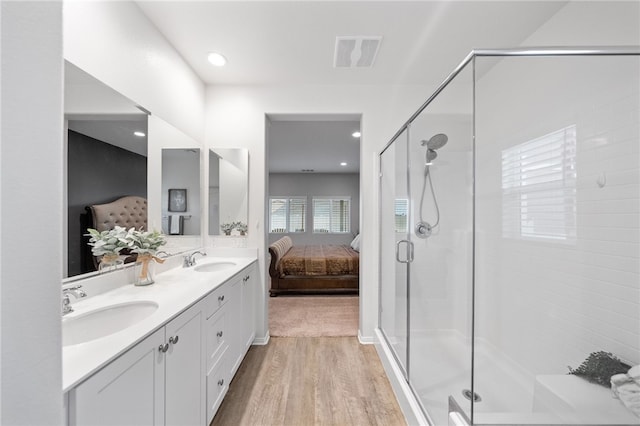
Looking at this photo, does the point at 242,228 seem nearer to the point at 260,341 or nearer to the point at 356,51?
the point at 260,341

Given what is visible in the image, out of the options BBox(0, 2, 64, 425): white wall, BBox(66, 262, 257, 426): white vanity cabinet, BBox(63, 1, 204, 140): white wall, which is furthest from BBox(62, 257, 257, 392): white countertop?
BBox(63, 1, 204, 140): white wall

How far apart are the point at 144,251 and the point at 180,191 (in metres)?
0.78

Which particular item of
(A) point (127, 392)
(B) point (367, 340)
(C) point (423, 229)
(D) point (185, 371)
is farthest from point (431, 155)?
(A) point (127, 392)

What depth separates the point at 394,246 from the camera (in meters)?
2.37

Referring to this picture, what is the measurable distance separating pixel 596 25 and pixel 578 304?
1.62 meters

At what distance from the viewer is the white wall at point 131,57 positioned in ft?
4.05

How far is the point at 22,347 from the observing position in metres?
0.45

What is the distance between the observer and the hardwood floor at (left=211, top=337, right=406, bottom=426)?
1592 millimetres

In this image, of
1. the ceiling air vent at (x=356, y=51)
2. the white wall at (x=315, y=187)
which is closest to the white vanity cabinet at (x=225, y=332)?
the ceiling air vent at (x=356, y=51)

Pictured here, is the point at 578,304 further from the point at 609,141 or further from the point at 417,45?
the point at 417,45

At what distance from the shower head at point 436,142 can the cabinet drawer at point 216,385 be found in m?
2.17

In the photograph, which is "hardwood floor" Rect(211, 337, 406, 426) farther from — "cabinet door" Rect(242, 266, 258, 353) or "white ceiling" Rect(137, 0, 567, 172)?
"white ceiling" Rect(137, 0, 567, 172)

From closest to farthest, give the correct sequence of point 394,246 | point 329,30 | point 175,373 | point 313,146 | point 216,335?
1. point 175,373
2. point 216,335
3. point 329,30
4. point 394,246
5. point 313,146

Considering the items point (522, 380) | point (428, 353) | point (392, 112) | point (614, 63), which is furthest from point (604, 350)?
point (392, 112)
